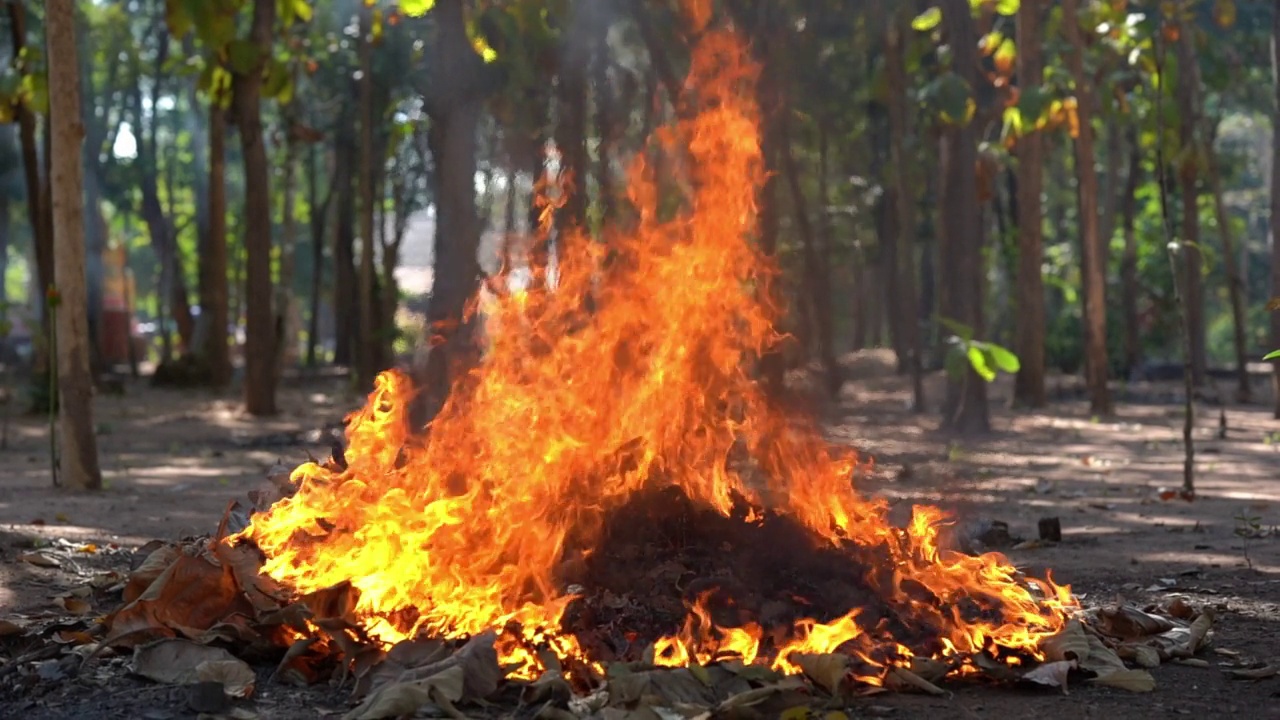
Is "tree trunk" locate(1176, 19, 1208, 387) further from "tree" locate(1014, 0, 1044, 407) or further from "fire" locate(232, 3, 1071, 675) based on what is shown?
"fire" locate(232, 3, 1071, 675)

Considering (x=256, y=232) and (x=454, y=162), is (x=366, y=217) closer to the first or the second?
(x=256, y=232)

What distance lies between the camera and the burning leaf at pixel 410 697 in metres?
4.29

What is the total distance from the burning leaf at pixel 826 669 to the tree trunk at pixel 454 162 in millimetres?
5579

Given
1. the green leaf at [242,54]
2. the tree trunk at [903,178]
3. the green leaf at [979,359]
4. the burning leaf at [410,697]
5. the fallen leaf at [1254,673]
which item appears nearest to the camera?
the burning leaf at [410,697]

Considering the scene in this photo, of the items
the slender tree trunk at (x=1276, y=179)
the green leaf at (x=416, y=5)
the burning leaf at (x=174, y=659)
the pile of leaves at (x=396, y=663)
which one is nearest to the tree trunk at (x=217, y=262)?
the green leaf at (x=416, y=5)

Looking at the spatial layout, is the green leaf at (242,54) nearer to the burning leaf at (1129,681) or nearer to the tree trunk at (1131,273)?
the burning leaf at (1129,681)

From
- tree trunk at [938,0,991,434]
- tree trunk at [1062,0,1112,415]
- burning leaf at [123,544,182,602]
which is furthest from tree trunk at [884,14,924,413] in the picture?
burning leaf at [123,544,182,602]

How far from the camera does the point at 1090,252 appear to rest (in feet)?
61.1

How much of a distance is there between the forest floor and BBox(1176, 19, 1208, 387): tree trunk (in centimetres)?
283

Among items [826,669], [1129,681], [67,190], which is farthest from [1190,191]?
[826,669]

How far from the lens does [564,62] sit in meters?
16.2

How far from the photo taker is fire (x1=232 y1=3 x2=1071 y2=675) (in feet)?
17.3

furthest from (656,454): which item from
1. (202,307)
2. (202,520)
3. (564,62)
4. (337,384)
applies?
(337,384)

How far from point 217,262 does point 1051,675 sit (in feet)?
62.9
